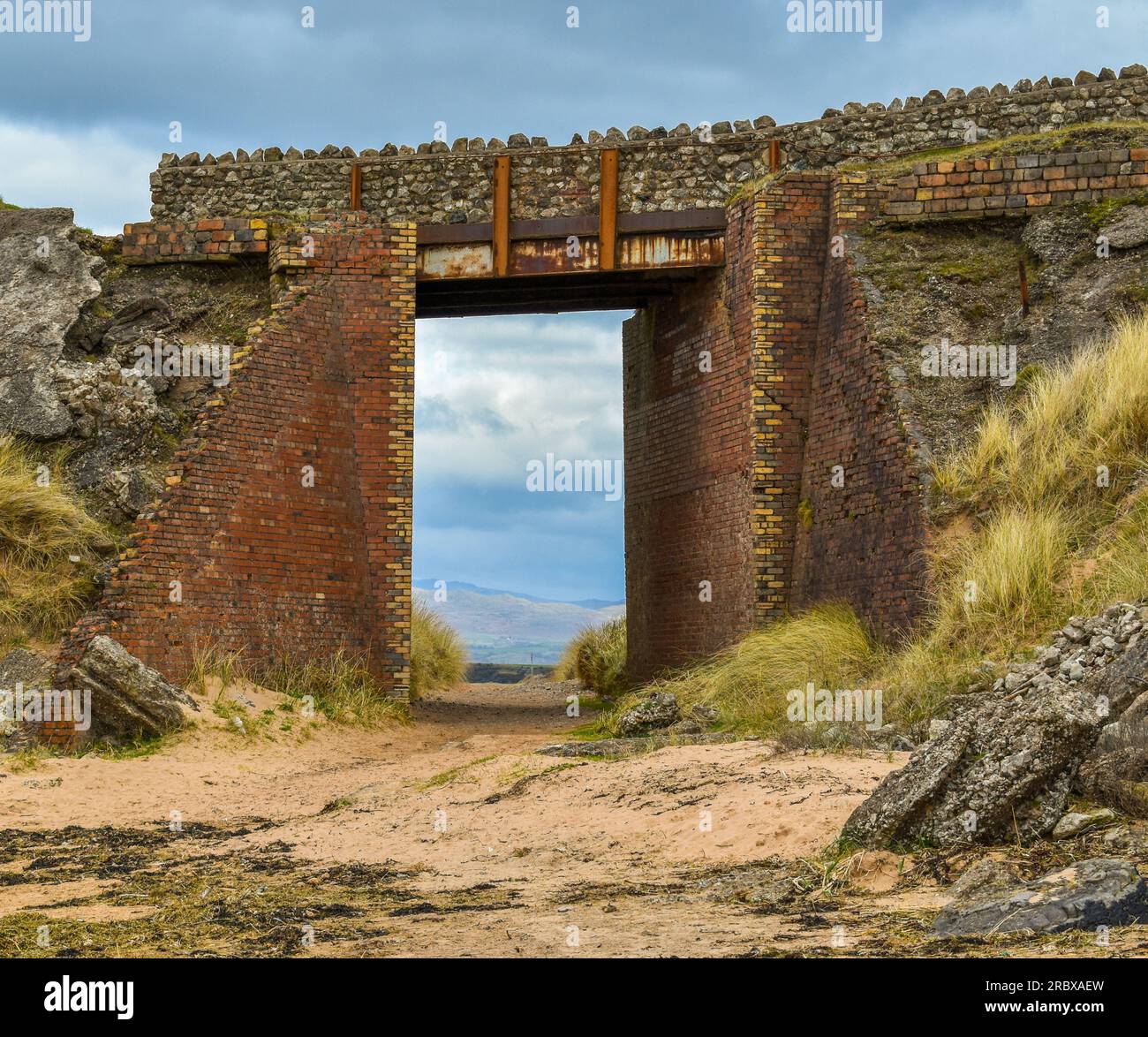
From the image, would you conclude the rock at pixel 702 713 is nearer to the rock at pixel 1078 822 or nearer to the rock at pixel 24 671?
the rock at pixel 1078 822

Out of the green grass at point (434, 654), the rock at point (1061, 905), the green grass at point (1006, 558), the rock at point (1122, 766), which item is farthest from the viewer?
the green grass at point (434, 654)

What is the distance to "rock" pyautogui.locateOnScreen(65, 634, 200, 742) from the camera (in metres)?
11.7

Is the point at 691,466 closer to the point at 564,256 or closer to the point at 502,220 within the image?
the point at 564,256

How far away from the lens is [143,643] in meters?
12.8

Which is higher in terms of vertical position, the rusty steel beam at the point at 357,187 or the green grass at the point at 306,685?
the rusty steel beam at the point at 357,187

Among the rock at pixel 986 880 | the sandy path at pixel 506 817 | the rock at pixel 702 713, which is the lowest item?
the sandy path at pixel 506 817

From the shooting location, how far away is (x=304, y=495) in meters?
14.3

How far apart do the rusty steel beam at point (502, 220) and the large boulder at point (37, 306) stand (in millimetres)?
4640

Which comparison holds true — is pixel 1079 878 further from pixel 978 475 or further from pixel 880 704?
pixel 978 475

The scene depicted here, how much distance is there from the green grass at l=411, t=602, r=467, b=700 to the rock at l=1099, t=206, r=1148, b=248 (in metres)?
11.9

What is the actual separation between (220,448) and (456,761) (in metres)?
4.52

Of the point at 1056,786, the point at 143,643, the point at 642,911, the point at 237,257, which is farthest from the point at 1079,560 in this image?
the point at 237,257

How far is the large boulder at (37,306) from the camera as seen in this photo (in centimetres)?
1457

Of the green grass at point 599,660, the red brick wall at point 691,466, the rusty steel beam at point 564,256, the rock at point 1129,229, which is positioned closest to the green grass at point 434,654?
the green grass at point 599,660
